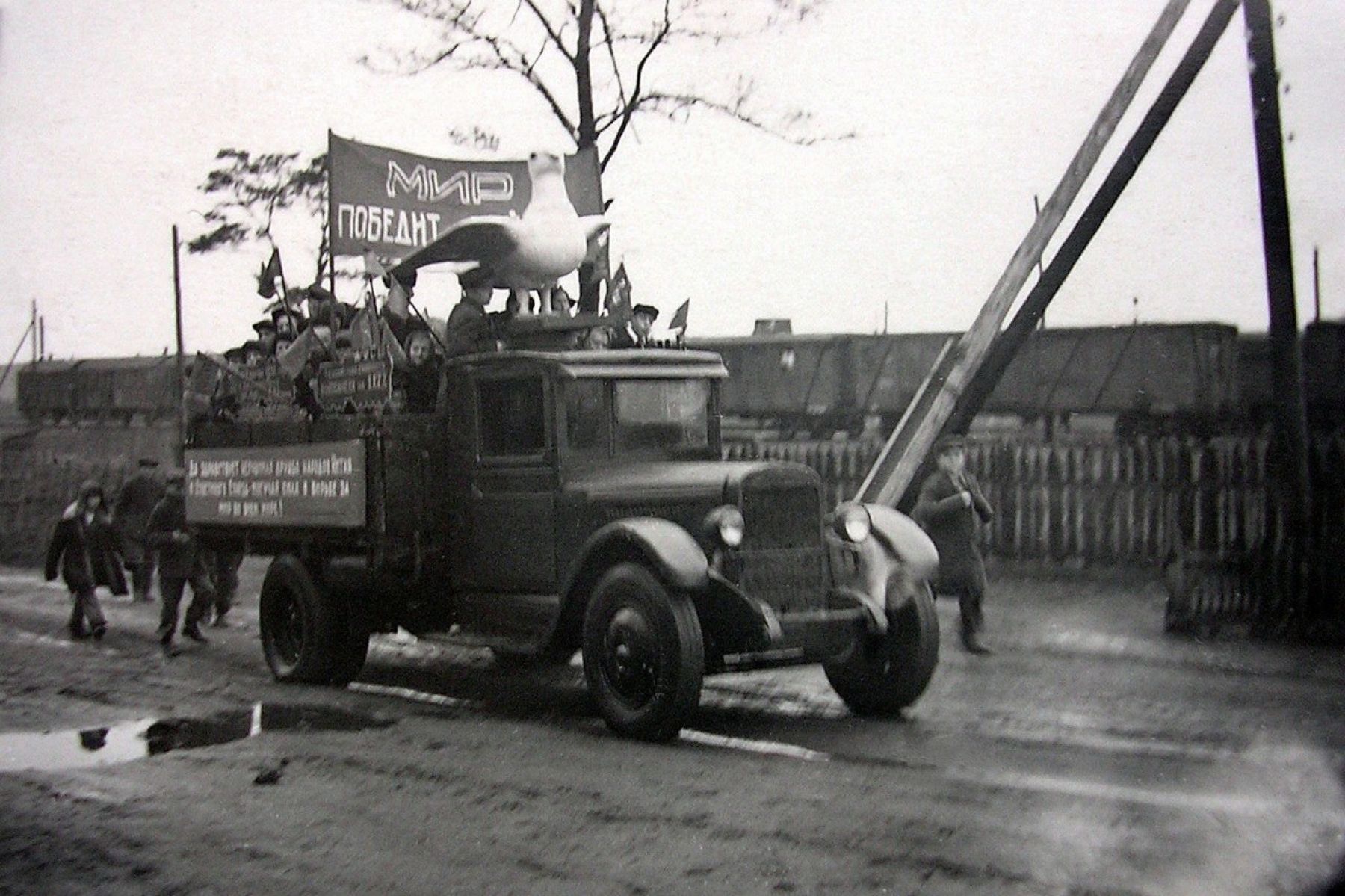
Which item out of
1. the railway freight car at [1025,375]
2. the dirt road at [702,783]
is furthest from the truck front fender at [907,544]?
the railway freight car at [1025,375]

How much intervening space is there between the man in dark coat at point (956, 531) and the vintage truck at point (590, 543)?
204cm

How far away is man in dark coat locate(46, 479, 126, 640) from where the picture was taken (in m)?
12.6

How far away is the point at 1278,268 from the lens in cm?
906

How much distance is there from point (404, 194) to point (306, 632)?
332 cm

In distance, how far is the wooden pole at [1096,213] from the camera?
29.8 ft

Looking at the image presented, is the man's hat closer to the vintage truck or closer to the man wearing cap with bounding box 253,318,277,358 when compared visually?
the vintage truck

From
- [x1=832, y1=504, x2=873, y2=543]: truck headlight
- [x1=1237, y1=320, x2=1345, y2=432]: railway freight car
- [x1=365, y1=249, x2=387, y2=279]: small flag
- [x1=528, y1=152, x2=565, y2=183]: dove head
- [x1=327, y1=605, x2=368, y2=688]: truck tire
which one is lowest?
[x1=327, y1=605, x2=368, y2=688]: truck tire

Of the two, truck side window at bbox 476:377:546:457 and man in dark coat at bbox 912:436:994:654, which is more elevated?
truck side window at bbox 476:377:546:457

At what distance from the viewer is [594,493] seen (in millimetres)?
8172

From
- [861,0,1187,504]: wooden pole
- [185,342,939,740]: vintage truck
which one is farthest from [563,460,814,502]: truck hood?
[861,0,1187,504]: wooden pole

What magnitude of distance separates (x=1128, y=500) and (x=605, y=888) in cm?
1072

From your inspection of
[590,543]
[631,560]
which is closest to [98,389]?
Result: [590,543]

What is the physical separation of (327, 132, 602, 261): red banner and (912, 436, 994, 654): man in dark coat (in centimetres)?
399

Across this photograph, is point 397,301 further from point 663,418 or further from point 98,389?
point 98,389
